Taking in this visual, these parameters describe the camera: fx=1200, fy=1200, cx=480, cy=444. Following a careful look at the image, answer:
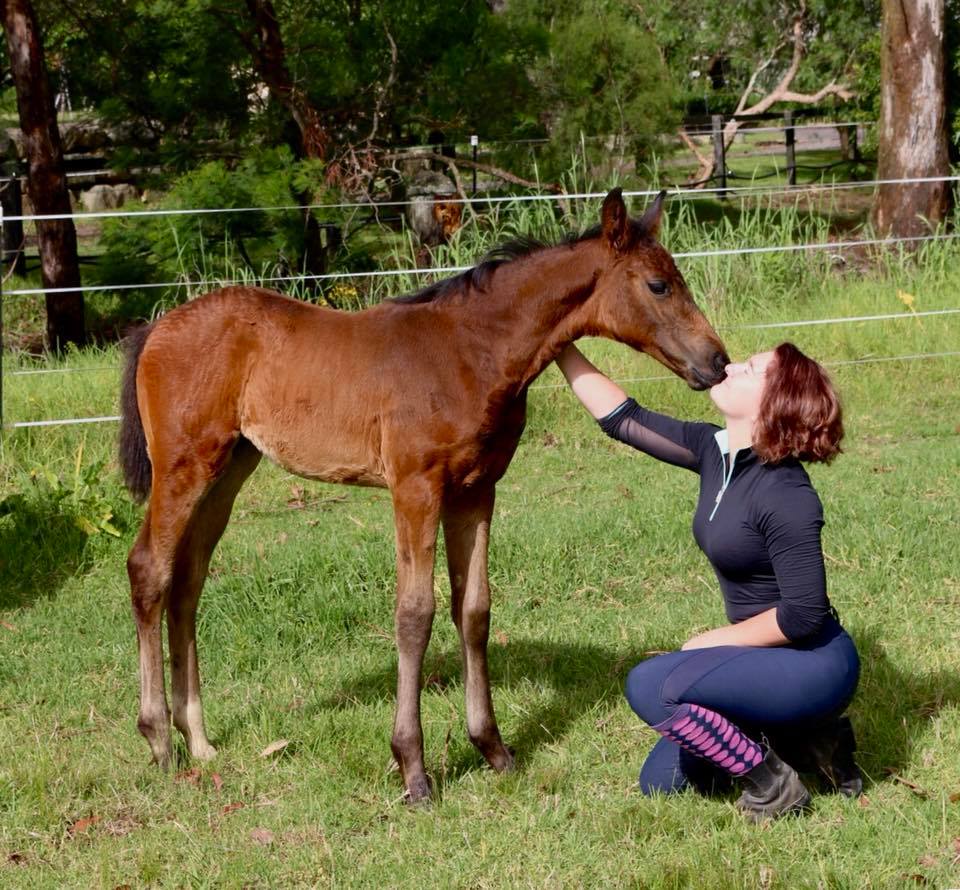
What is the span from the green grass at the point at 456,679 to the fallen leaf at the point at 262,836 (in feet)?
0.03

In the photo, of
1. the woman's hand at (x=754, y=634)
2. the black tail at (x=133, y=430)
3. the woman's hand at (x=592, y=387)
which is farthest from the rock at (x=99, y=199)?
the woman's hand at (x=754, y=634)

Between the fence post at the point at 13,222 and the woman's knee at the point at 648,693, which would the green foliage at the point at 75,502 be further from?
the fence post at the point at 13,222

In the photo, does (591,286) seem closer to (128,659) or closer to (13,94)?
(128,659)

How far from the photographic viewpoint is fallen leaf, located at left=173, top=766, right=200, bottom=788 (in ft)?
13.7

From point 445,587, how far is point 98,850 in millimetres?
2518

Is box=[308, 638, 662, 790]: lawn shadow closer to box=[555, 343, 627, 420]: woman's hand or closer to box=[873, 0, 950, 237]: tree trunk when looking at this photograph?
box=[555, 343, 627, 420]: woman's hand

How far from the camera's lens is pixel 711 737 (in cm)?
360

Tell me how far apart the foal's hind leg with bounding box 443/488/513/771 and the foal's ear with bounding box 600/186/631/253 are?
948 mm

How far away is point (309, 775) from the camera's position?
419 cm

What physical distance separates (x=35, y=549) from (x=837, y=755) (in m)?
4.44

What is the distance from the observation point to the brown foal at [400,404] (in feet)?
12.9

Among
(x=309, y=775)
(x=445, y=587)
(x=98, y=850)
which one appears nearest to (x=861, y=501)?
(x=445, y=587)

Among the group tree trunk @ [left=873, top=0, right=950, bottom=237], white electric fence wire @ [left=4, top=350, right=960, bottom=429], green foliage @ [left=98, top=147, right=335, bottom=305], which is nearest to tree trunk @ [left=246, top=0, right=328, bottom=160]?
green foliage @ [left=98, top=147, right=335, bottom=305]

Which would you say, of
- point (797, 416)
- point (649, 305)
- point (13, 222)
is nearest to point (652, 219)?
point (649, 305)
